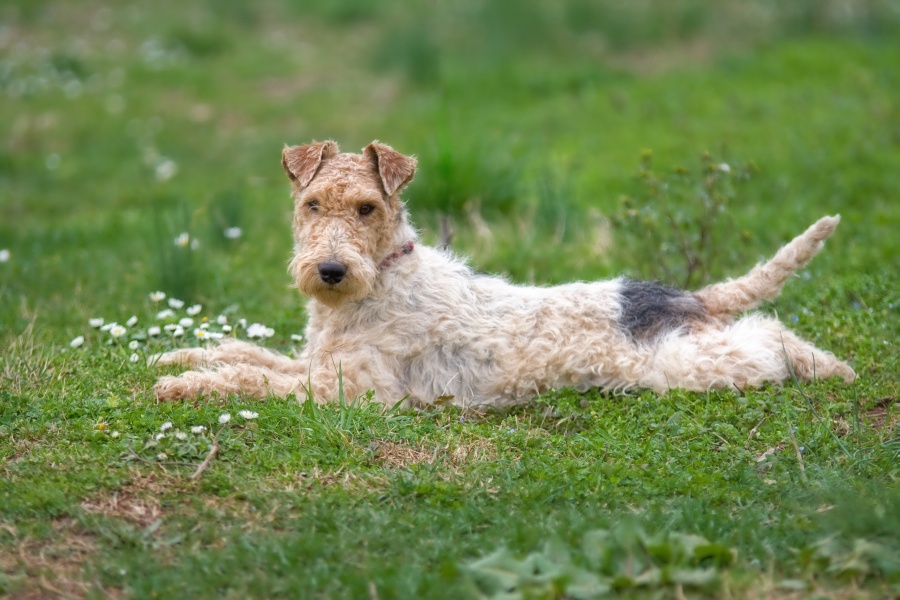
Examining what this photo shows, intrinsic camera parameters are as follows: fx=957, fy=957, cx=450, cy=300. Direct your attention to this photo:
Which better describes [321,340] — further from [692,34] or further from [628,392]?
[692,34]

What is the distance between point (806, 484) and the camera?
4312 millimetres

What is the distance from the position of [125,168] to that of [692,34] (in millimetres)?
8418

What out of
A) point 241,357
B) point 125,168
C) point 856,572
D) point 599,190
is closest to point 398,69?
point 125,168

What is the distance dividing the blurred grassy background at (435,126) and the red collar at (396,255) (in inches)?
64.9

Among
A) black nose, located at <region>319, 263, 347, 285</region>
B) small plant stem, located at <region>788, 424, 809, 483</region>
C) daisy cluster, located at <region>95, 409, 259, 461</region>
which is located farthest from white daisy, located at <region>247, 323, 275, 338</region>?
small plant stem, located at <region>788, 424, 809, 483</region>

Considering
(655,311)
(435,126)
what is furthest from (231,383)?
(435,126)

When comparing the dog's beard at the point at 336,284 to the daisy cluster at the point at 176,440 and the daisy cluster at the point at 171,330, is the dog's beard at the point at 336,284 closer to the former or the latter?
the daisy cluster at the point at 176,440

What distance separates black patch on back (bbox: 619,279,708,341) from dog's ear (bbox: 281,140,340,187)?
1.95 metres

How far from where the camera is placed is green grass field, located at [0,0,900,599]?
3.79m

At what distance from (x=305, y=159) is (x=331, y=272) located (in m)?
0.81

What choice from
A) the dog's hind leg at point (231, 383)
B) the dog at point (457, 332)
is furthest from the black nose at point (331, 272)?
the dog's hind leg at point (231, 383)

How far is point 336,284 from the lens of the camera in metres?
5.04

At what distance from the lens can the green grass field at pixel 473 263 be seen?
3789 mm

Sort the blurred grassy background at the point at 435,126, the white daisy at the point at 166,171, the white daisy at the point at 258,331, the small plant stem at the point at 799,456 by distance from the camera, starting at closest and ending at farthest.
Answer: the small plant stem at the point at 799,456
the white daisy at the point at 258,331
the blurred grassy background at the point at 435,126
the white daisy at the point at 166,171
